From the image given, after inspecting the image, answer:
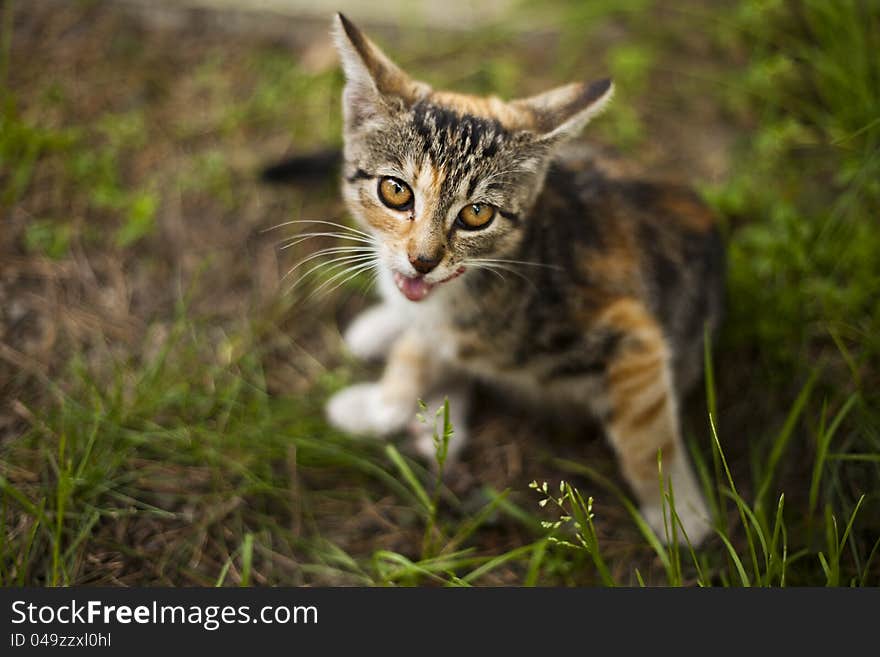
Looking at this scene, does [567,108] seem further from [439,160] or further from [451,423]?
[451,423]

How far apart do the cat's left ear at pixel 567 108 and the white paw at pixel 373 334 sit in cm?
106

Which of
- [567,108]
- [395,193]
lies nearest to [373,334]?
[395,193]

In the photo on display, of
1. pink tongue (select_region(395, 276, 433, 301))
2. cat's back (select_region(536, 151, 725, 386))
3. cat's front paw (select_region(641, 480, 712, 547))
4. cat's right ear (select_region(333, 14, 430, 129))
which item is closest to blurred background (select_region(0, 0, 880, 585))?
cat's front paw (select_region(641, 480, 712, 547))

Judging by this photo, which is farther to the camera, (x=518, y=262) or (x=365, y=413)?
(x=365, y=413)

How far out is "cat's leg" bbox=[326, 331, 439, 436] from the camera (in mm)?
2590

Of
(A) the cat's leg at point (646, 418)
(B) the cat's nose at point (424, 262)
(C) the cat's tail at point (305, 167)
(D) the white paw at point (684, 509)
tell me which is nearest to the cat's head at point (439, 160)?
(B) the cat's nose at point (424, 262)

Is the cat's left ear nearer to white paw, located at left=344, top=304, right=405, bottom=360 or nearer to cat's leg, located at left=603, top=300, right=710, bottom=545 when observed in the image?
cat's leg, located at left=603, top=300, right=710, bottom=545

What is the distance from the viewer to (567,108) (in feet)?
6.47

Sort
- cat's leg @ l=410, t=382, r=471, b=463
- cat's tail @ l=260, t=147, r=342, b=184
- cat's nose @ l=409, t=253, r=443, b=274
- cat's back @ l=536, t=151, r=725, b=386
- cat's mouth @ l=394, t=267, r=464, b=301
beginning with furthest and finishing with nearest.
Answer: cat's tail @ l=260, t=147, r=342, b=184
cat's leg @ l=410, t=382, r=471, b=463
cat's back @ l=536, t=151, r=725, b=386
cat's mouth @ l=394, t=267, r=464, b=301
cat's nose @ l=409, t=253, r=443, b=274

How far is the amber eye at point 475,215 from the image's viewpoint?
1.93 m

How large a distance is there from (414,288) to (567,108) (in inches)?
25.7

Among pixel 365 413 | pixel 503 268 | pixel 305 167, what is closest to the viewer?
pixel 503 268

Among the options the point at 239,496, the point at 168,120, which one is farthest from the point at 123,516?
the point at 168,120

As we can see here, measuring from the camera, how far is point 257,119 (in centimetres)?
318
